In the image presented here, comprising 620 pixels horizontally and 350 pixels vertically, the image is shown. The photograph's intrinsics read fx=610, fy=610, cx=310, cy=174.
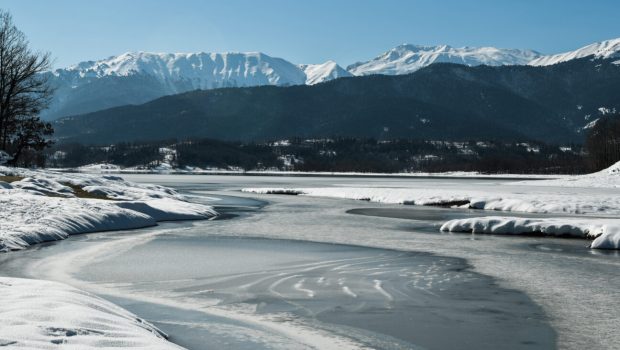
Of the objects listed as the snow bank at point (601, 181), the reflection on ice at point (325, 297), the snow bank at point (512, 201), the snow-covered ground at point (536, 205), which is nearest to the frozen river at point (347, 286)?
the reflection on ice at point (325, 297)

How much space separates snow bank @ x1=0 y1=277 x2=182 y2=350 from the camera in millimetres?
8891

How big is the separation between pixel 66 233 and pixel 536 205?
3602 cm

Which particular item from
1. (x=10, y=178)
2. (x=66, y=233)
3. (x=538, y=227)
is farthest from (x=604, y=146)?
(x=66, y=233)

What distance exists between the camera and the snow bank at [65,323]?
29.2 ft

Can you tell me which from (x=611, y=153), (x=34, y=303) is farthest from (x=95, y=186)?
(x=611, y=153)

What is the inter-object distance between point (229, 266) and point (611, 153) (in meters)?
144

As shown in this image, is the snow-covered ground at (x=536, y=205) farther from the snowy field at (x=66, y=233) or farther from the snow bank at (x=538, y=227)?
the snowy field at (x=66, y=233)

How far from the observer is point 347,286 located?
695 inches

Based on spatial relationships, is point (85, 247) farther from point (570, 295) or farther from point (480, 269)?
point (570, 295)

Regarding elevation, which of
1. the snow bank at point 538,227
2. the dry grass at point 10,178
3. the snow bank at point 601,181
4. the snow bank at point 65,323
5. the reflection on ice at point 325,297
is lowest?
the reflection on ice at point 325,297

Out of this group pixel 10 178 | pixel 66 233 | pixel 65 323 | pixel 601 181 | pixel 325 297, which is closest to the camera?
pixel 65 323

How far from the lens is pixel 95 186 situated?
4488 centimetres

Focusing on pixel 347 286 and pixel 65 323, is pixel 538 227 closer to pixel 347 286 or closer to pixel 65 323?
pixel 347 286

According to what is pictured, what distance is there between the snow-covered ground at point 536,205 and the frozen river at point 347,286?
159 centimetres
